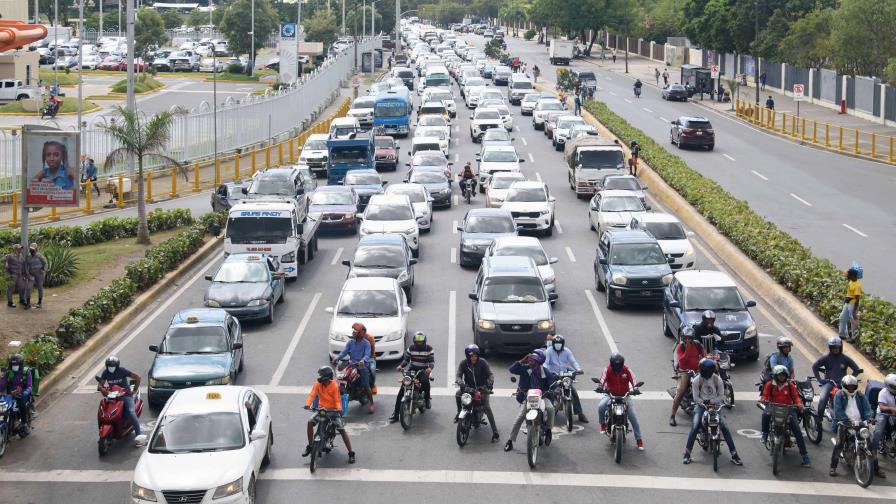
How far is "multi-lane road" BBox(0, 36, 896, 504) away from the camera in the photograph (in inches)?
658

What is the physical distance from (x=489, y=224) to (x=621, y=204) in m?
4.88

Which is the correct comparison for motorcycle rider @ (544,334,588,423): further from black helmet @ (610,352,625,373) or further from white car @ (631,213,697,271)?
white car @ (631,213,697,271)

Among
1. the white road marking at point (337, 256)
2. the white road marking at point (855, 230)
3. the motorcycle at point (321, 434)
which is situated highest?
the white road marking at point (855, 230)

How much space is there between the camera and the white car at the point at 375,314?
23.3m

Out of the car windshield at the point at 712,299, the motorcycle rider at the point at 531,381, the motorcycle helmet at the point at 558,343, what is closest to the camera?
Result: the motorcycle rider at the point at 531,381

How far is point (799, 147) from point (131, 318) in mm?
41519

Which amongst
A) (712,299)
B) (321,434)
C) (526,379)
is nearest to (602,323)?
(712,299)

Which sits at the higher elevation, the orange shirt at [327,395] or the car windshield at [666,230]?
the car windshield at [666,230]

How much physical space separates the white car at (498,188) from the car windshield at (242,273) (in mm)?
12132

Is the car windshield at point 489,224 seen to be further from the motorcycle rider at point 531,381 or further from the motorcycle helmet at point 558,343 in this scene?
the motorcycle rider at point 531,381

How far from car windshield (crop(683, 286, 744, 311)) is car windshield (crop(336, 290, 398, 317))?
5800 mm

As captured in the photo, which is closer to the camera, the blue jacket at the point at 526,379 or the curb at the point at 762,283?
the blue jacket at the point at 526,379

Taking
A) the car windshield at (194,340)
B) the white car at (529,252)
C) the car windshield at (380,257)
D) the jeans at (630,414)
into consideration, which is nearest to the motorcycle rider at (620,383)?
the jeans at (630,414)

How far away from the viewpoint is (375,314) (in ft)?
78.7
